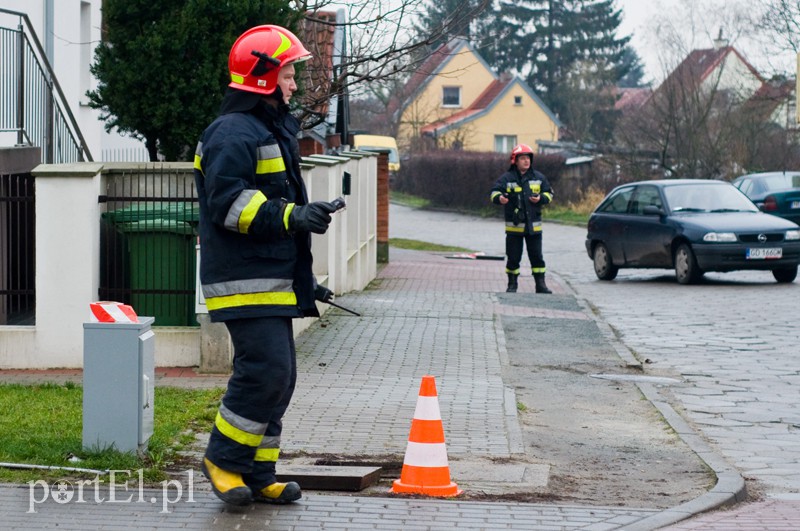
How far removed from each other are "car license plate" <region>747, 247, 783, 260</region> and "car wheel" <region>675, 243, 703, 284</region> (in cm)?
76

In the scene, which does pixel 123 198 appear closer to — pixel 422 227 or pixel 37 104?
pixel 37 104

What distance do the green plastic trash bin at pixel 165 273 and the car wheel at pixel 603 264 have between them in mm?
12191

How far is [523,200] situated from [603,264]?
13.2ft

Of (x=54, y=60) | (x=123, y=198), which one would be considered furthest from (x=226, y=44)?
(x=54, y=60)

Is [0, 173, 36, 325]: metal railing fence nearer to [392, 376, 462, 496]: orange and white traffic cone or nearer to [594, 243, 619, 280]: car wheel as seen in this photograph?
[392, 376, 462, 496]: orange and white traffic cone

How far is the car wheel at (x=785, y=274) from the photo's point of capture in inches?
797

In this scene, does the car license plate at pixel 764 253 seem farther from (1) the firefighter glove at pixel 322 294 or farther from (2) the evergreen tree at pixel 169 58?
(1) the firefighter glove at pixel 322 294

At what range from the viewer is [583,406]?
31.6ft

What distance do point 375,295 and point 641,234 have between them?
5604 millimetres

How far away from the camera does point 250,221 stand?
18.6 ft

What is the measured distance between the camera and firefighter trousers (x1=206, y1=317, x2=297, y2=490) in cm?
585

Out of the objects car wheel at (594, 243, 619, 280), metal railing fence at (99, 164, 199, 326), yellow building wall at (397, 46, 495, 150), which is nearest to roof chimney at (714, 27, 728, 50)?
yellow building wall at (397, 46, 495, 150)

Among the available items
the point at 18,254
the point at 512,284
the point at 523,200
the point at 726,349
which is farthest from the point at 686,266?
the point at 18,254

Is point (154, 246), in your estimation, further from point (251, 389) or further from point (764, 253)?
point (764, 253)
